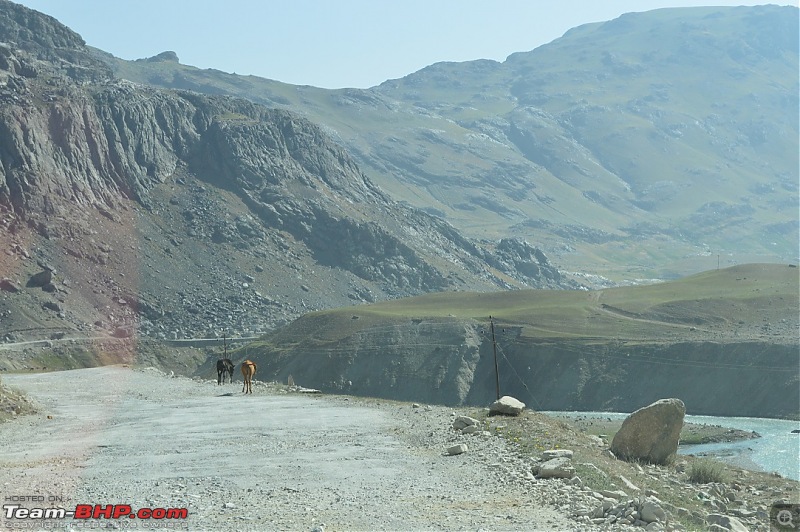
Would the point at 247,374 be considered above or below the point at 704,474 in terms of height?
below

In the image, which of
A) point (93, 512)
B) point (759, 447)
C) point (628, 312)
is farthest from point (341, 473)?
point (628, 312)

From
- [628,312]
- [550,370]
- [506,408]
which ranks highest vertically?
[506,408]

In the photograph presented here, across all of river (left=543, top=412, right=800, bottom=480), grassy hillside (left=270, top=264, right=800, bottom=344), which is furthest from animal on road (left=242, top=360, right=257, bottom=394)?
grassy hillside (left=270, top=264, right=800, bottom=344)

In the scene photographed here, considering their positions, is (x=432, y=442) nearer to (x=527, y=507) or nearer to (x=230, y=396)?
(x=527, y=507)

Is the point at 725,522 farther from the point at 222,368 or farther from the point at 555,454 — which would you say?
the point at 222,368

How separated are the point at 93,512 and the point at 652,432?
891 inches

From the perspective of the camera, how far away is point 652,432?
39594 millimetres

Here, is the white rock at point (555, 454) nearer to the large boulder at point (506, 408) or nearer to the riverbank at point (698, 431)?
the large boulder at point (506, 408)

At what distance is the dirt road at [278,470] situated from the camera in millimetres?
24391

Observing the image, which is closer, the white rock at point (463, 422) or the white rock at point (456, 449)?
the white rock at point (456, 449)

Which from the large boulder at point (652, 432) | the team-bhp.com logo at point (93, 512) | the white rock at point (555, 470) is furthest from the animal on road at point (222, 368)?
the team-bhp.com logo at point (93, 512)

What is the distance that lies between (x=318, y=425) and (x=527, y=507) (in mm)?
16732

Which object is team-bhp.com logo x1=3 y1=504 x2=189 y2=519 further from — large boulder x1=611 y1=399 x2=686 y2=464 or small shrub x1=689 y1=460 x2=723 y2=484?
small shrub x1=689 y1=460 x2=723 y2=484

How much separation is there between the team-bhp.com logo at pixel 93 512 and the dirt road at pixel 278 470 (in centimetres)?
29
